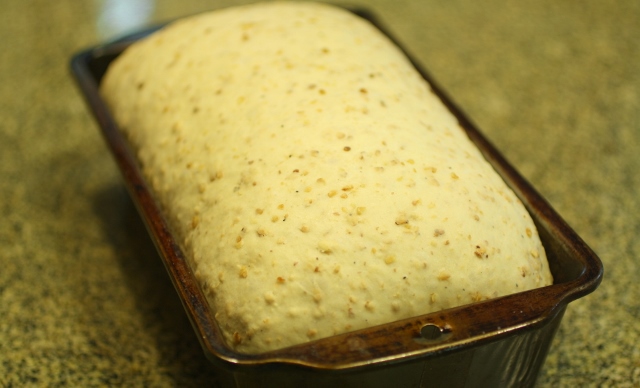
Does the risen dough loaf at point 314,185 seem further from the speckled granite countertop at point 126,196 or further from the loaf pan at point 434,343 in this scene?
the speckled granite countertop at point 126,196

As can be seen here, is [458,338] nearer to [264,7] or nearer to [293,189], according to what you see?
[293,189]

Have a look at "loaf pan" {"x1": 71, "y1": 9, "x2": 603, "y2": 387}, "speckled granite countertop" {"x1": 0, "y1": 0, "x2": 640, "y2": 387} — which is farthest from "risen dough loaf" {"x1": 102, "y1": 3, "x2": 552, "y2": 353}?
"speckled granite countertop" {"x1": 0, "y1": 0, "x2": 640, "y2": 387}

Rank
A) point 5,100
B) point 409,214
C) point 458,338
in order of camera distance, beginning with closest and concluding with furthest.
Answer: point 458,338, point 409,214, point 5,100

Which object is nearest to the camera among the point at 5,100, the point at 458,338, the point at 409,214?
the point at 458,338

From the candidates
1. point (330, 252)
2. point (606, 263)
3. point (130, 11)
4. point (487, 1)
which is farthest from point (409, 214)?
point (130, 11)

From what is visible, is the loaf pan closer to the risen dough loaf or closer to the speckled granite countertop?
the risen dough loaf

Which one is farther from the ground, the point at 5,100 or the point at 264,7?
the point at 264,7

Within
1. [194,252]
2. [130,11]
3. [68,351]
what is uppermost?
[194,252]

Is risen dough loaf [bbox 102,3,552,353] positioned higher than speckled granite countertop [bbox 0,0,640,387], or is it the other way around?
risen dough loaf [bbox 102,3,552,353]

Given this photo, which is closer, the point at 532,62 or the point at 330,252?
the point at 330,252
